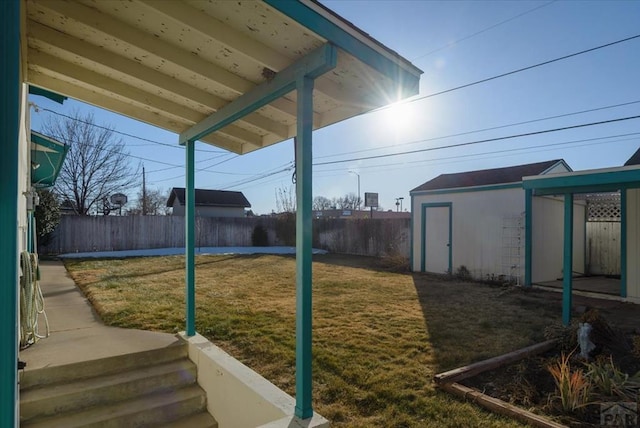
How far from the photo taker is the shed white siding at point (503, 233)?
8.73 metres

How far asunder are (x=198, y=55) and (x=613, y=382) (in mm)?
4171

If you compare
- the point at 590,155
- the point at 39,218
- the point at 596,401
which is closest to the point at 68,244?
the point at 39,218

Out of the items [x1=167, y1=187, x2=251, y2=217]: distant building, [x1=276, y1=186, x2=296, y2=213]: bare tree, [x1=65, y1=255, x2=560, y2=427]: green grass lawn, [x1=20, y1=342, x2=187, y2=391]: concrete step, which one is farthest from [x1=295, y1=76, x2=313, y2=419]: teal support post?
[x1=167, y1=187, x2=251, y2=217]: distant building

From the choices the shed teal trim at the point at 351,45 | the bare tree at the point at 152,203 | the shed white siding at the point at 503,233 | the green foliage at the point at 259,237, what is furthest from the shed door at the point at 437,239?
the bare tree at the point at 152,203

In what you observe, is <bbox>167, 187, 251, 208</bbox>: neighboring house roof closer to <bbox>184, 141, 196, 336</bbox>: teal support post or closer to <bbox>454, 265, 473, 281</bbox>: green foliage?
<bbox>454, 265, 473, 281</bbox>: green foliage

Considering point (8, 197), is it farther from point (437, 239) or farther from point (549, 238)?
point (549, 238)

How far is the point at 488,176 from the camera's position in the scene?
1013 centimetres

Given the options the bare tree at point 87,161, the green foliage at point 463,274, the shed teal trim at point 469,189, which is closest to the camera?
the shed teal trim at point 469,189

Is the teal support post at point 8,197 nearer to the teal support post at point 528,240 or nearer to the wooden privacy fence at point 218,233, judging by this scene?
the teal support post at point 528,240

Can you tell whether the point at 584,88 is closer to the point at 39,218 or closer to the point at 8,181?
the point at 8,181

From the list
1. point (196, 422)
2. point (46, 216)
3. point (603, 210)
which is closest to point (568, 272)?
point (196, 422)

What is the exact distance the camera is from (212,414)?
9.80 feet

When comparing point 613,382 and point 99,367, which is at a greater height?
point 99,367

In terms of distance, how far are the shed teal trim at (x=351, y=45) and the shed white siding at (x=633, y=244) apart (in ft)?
23.9
